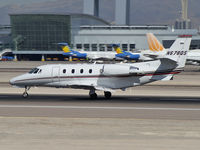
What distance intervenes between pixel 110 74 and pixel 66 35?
145m

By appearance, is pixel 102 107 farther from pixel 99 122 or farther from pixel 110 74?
pixel 99 122

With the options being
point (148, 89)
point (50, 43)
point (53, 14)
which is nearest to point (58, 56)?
point (50, 43)

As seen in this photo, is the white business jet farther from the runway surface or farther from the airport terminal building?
the airport terminal building

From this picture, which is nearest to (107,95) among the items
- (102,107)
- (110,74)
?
(110,74)

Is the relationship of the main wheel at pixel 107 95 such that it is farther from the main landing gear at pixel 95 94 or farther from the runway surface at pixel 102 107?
the runway surface at pixel 102 107

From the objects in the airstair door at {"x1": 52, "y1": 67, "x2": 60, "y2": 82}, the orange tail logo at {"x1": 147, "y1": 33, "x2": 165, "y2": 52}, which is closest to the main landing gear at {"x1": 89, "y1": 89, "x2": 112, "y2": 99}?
the airstair door at {"x1": 52, "y1": 67, "x2": 60, "y2": 82}

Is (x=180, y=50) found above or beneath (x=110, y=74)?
above

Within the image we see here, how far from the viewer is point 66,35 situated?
177625 millimetres

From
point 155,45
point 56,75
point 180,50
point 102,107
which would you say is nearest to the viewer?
point 102,107

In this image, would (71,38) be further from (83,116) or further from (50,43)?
(83,116)

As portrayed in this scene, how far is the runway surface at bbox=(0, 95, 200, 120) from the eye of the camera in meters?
25.9

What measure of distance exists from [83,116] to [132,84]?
9.08 meters

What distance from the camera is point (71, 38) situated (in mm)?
180500

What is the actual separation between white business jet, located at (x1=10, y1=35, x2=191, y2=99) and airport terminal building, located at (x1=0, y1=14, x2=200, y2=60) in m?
131
